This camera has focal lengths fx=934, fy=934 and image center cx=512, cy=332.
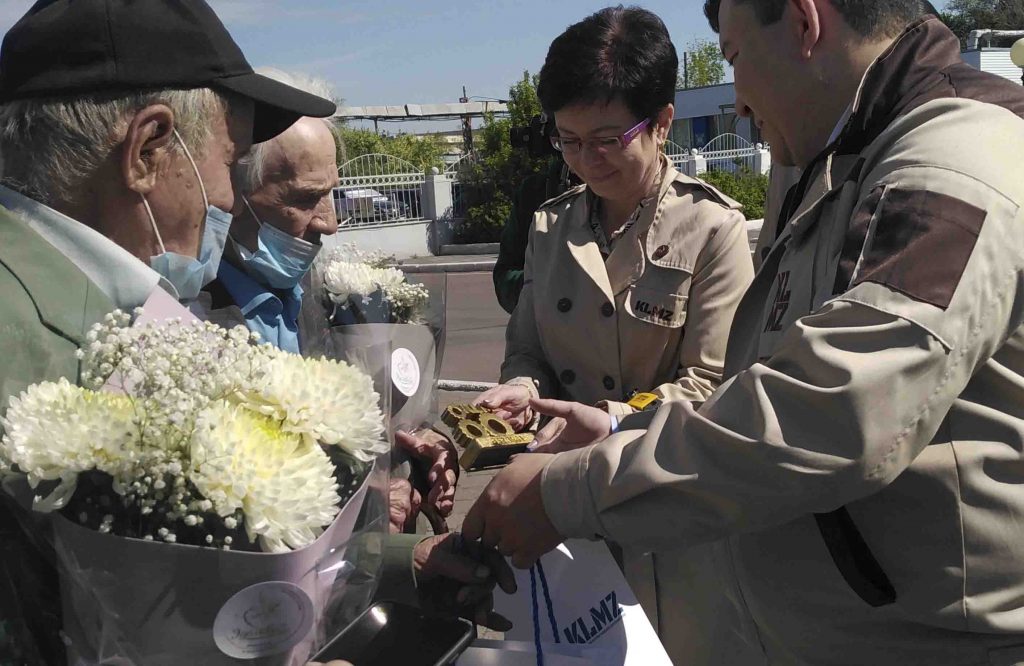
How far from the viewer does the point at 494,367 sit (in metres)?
9.29

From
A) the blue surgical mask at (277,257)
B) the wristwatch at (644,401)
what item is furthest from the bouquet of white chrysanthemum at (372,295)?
the wristwatch at (644,401)

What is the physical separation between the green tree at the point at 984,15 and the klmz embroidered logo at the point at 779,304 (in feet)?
208

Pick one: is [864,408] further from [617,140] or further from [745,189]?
[745,189]

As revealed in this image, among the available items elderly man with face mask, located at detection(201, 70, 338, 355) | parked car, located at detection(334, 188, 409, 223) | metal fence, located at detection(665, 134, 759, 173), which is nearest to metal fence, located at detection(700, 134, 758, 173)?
metal fence, located at detection(665, 134, 759, 173)

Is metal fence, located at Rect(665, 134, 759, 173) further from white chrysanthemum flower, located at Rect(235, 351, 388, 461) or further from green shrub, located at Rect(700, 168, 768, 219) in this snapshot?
white chrysanthemum flower, located at Rect(235, 351, 388, 461)

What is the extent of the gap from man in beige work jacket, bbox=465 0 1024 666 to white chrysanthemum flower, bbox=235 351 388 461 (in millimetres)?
503

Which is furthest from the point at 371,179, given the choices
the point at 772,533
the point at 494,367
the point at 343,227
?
the point at 772,533

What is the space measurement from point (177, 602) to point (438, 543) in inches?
29.0

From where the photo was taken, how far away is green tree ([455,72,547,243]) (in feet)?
66.8

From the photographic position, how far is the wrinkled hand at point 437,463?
8.08 ft

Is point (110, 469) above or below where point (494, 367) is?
above

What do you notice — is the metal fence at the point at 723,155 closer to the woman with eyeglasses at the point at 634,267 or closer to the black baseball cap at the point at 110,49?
the woman with eyeglasses at the point at 634,267

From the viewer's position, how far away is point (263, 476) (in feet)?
3.75

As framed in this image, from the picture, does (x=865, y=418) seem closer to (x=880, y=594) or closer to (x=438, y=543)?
(x=880, y=594)
